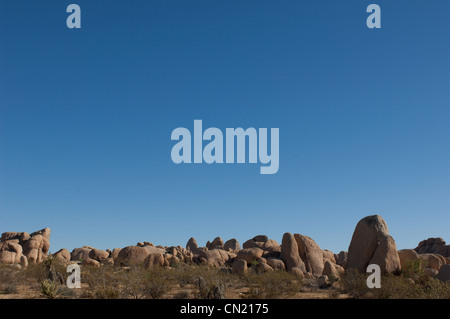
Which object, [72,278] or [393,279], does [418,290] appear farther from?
[72,278]

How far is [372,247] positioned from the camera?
2609cm

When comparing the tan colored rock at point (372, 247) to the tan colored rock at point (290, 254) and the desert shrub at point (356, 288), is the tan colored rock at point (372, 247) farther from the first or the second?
the tan colored rock at point (290, 254)

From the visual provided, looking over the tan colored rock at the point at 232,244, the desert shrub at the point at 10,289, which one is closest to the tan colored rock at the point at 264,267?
the desert shrub at the point at 10,289

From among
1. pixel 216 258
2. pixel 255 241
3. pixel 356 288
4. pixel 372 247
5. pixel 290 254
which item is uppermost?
pixel 372 247

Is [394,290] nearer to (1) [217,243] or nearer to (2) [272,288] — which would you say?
(2) [272,288]

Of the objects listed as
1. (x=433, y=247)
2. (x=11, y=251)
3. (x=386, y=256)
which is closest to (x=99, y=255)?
(x=11, y=251)

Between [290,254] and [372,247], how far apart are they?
9.77 meters

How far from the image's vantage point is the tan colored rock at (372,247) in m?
25.3

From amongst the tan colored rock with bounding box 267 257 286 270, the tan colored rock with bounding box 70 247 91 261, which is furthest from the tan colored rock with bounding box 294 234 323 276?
the tan colored rock with bounding box 70 247 91 261

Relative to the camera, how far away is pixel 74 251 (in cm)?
5534

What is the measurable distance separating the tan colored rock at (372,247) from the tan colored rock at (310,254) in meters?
8.64

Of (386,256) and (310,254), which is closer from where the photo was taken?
(386,256)
